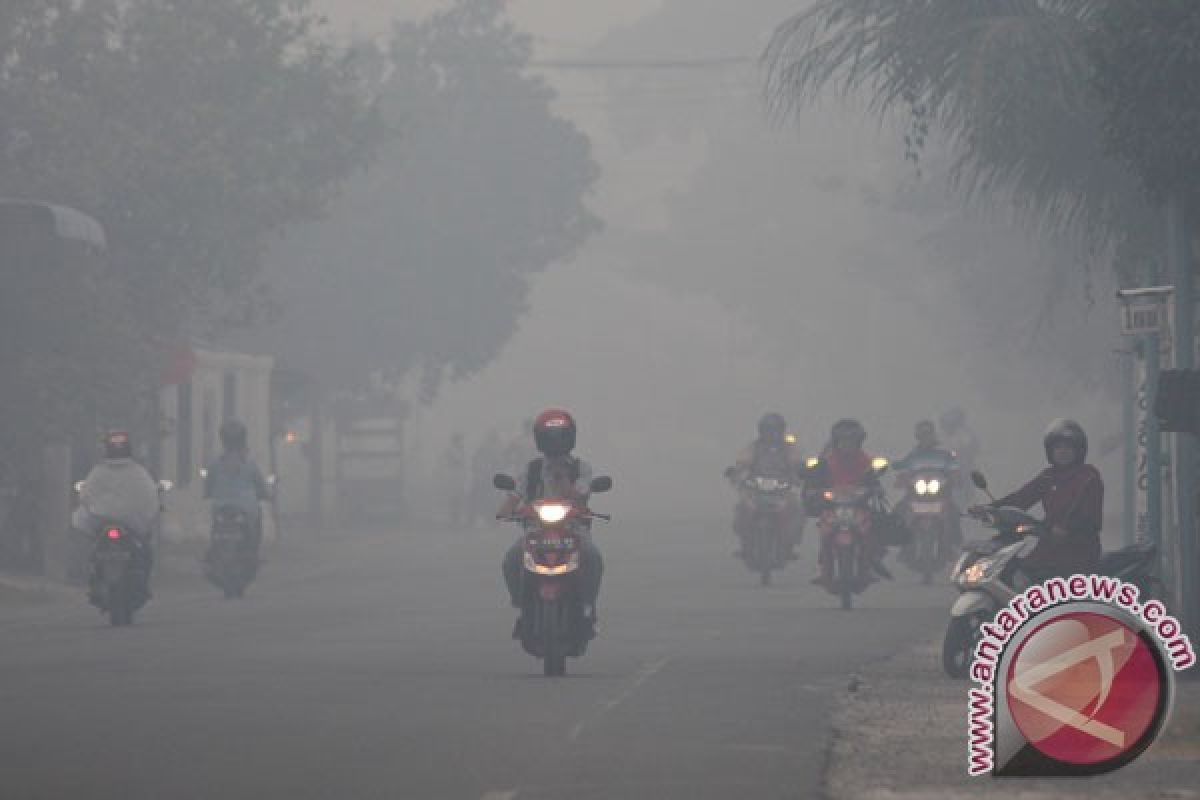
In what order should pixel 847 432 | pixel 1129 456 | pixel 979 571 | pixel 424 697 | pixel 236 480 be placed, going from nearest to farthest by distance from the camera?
pixel 424 697 < pixel 979 571 < pixel 847 432 < pixel 236 480 < pixel 1129 456

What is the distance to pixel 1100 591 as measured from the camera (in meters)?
12.4

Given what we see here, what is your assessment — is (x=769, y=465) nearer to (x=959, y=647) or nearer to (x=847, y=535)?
(x=847, y=535)

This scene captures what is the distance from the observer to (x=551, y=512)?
18.9 m

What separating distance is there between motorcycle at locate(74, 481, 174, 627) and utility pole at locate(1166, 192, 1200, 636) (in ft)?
34.0

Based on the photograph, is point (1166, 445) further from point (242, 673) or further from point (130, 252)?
point (130, 252)

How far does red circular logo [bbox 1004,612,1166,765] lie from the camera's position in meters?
11.2

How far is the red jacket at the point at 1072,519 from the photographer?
18766mm

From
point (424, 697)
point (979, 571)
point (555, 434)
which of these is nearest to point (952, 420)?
point (555, 434)

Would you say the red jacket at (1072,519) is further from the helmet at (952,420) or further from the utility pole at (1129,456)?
the helmet at (952,420)

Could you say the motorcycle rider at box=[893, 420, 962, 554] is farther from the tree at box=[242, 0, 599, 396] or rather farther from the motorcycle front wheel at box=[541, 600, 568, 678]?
the tree at box=[242, 0, 599, 396]

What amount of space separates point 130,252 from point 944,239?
23.4m

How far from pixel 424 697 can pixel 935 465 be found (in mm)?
16610

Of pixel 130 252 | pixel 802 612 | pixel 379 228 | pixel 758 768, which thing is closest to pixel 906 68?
pixel 802 612

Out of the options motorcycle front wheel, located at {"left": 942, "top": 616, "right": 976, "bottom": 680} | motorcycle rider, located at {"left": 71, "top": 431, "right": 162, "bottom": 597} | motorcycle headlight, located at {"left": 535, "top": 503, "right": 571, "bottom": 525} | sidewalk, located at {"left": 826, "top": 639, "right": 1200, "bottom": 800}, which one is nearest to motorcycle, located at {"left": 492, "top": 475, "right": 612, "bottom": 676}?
motorcycle headlight, located at {"left": 535, "top": 503, "right": 571, "bottom": 525}
